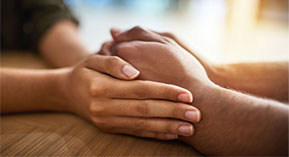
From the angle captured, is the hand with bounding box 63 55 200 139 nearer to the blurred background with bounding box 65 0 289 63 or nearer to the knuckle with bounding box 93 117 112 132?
the knuckle with bounding box 93 117 112 132

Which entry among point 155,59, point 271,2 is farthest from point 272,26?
point 155,59

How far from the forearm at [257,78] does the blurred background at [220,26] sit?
0.54 m

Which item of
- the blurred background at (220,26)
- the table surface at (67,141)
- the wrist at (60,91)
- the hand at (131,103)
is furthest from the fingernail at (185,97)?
the blurred background at (220,26)

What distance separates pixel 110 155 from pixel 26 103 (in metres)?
0.27

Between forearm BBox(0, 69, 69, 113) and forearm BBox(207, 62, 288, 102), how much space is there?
0.36 m

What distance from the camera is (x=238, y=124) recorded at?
38 centimetres

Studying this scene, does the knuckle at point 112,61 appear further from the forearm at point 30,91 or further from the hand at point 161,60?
the forearm at point 30,91

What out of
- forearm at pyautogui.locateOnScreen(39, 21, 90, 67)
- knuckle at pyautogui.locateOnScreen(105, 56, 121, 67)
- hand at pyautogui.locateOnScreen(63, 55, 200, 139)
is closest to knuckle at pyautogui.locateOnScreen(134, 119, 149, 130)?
hand at pyautogui.locateOnScreen(63, 55, 200, 139)

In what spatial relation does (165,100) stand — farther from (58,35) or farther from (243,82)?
(58,35)

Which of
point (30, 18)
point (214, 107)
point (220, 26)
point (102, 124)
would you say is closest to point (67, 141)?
point (102, 124)

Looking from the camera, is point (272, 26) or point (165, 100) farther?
point (272, 26)

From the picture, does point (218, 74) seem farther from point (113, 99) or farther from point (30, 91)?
point (30, 91)

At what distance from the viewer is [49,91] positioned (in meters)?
0.58

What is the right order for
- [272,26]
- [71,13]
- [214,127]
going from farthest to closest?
[272,26] → [71,13] → [214,127]
